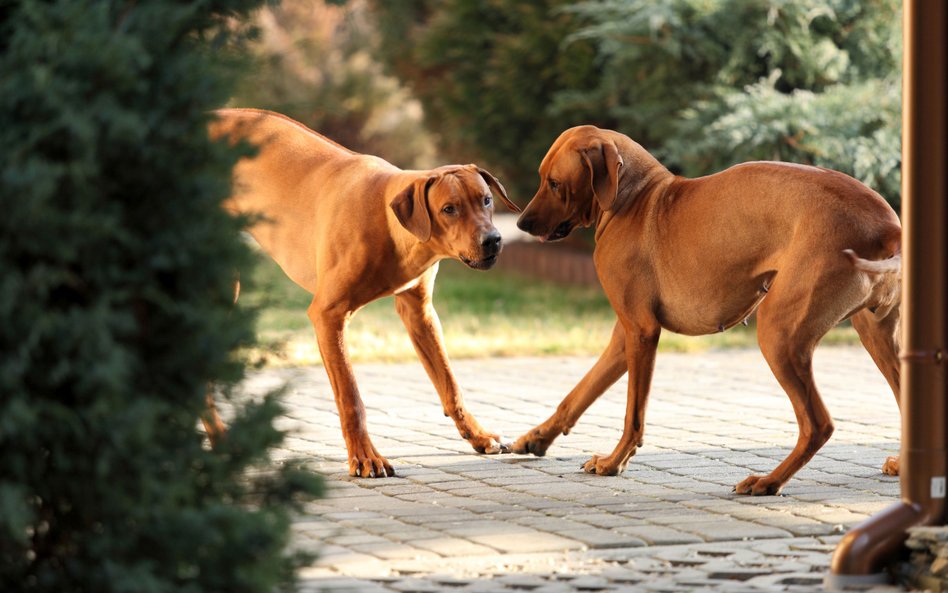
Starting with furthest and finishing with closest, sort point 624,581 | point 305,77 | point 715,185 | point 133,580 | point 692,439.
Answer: point 305,77
point 692,439
point 715,185
point 624,581
point 133,580

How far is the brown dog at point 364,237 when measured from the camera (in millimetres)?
6328

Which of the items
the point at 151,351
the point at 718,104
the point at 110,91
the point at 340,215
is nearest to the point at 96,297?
the point at 151,351

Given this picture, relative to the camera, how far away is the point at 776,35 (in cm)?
1270

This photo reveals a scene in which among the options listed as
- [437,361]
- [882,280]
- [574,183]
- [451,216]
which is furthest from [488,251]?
[882,280]

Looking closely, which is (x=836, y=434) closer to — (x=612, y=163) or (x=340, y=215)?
(x=612, y=163)

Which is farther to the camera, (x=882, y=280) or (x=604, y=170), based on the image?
(x=604, y=170)

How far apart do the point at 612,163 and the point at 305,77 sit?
19818mm

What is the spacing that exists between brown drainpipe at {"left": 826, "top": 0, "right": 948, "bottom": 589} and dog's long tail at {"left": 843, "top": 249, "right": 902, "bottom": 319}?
821mm

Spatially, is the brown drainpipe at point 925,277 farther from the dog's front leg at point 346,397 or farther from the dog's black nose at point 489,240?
the dog's front leg at point 346,397

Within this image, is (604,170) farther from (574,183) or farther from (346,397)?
(346,397)

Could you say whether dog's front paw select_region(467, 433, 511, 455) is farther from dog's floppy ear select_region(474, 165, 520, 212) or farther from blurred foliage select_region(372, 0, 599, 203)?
blurred foliage select_region(372, 0, 599, 203)

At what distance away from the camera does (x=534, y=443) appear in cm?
676

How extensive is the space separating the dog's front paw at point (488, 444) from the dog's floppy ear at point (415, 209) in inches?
44.7

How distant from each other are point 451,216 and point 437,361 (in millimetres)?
980
